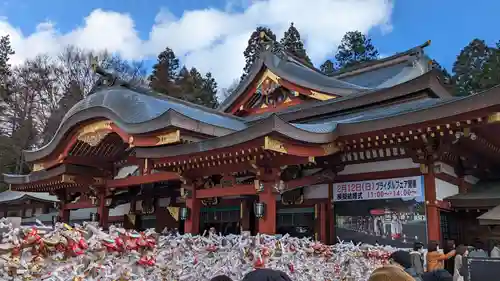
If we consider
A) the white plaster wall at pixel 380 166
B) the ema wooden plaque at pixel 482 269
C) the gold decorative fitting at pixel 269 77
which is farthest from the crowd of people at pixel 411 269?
the gold decorative fitting at pixel 269 77

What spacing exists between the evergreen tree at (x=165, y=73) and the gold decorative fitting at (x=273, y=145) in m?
31.2

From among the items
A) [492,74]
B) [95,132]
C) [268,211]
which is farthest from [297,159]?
[492,74]

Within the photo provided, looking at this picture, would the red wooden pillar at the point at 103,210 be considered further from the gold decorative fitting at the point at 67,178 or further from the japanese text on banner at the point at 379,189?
the japanese text on banner at the point at 379,189

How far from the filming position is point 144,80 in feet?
121

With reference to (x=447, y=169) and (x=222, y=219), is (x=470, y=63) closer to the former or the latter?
(x=447, y=169)

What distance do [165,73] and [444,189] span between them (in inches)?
1382

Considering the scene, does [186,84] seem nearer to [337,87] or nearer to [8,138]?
[8,138]

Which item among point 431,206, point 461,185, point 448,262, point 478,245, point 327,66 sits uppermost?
point 327,66

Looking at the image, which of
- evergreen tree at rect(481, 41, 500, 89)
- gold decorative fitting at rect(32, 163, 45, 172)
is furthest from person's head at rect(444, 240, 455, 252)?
evergreen tree at rect(481, 41, 500, 89)

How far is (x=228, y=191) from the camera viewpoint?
30.9 ft

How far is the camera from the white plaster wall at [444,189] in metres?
8.66

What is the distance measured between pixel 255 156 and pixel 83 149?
6.54 m

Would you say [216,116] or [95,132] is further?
[216,116]

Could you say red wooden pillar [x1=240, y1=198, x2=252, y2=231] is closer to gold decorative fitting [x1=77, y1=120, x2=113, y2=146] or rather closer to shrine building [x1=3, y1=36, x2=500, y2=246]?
shrine building [x1=3, y1=36, x2=500, y2=246]
